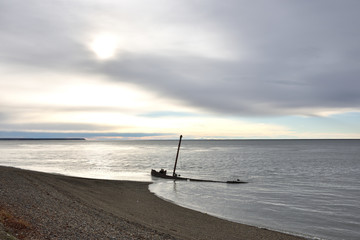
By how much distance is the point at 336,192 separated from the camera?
31562mm

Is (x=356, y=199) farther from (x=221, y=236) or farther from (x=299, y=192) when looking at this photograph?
(x=221, y=236)

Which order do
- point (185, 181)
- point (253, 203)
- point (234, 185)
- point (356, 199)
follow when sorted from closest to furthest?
1. point (253, 203)
2. point (356, 199)
3. point (234, 185)
4. point (185, 181)

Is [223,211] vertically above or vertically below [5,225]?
below

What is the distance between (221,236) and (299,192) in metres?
20.3

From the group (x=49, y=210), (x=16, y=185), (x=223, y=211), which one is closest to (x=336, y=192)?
(x=223, y=211)

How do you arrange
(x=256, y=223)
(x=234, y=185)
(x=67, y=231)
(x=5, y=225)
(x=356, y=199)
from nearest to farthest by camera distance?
(x=5, y=225) → (x=67, y=231) → (x=256, y=223) → (x=356, y=199) → (x=234, y=185)

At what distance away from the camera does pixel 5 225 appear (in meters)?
10.2

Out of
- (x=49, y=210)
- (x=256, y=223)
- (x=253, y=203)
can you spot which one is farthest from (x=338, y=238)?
(x=49, y=210)

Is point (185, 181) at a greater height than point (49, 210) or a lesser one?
lesser

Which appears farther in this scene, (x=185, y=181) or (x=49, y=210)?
(x=185, y=181)

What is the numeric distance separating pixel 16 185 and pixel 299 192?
28785 mm

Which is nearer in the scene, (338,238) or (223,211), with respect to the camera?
(338,238)

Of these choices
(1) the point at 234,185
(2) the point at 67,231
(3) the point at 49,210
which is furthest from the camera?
(1) the point at 234,185

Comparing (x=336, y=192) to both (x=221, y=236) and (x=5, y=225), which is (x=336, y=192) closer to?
(x=221, y=236)
